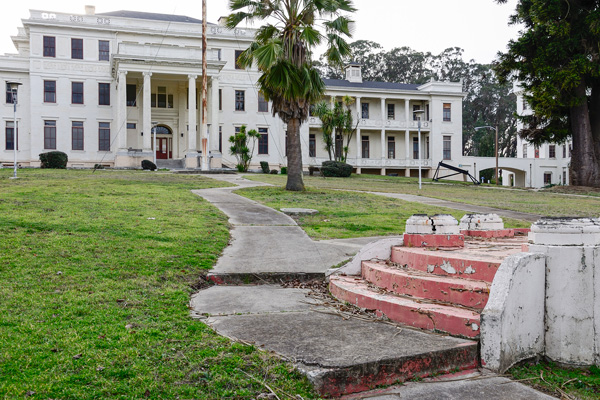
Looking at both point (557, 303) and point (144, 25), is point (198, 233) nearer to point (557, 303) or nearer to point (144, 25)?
point (557, 303)

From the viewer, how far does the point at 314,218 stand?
12.5m

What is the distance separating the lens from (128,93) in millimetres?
43969

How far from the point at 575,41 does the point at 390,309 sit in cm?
2729

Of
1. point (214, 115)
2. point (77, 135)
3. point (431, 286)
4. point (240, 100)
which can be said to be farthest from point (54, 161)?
point (431, 286)

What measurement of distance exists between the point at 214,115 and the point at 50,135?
13877 mm

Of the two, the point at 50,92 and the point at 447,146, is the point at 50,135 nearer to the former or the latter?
the point at 50,92

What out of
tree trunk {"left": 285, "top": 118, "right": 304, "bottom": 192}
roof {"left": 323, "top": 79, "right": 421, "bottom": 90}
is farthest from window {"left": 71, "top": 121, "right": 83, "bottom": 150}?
tree trunk {"left": 285, "top": 118, "right": 304, "bottom": 192}

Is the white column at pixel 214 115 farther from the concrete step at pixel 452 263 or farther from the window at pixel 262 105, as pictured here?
the concrete step at pixel 452 263

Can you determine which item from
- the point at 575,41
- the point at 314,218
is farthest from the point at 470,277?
the point at 575,41

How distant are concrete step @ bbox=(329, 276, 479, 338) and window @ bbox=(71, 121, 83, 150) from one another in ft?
142

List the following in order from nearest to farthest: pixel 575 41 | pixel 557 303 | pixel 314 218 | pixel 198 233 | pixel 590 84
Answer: pixel 557 303 → pixel 198 233 → pixel 314 218 → pixel 575 41 → pixel 590 84

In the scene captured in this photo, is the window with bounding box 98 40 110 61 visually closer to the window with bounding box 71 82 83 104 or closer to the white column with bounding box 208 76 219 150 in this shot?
the window with bounding box 71 82 83 104

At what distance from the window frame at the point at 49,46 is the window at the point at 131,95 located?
21.7ft

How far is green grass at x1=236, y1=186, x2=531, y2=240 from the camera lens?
10.8 metres
